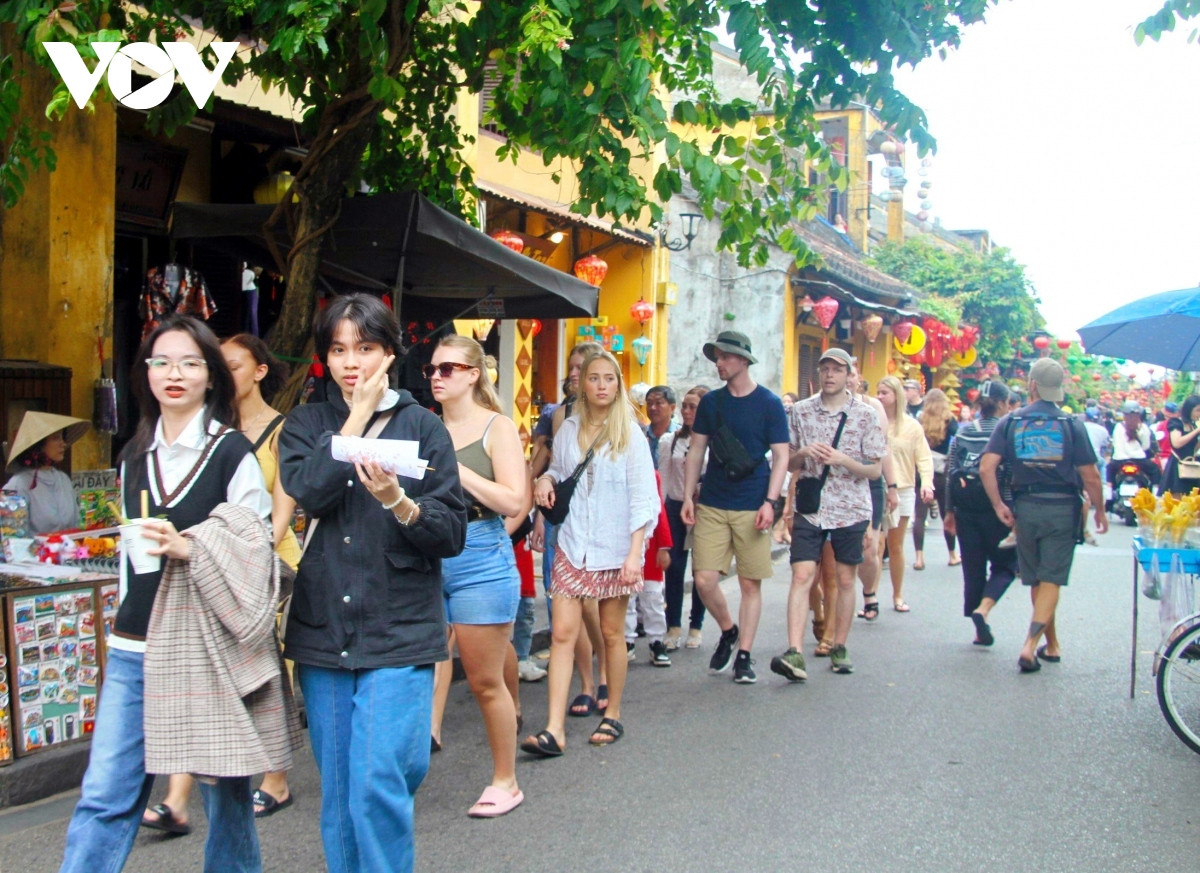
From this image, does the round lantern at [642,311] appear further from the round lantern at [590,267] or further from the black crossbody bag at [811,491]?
the black crossbody bag at [811,491]

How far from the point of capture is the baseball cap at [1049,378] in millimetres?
7189

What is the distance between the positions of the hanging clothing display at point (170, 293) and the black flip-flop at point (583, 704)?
12.2 ft

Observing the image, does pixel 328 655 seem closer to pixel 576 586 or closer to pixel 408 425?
pixel 408 425

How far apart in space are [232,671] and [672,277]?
16.2m

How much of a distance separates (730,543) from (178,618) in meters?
4.27

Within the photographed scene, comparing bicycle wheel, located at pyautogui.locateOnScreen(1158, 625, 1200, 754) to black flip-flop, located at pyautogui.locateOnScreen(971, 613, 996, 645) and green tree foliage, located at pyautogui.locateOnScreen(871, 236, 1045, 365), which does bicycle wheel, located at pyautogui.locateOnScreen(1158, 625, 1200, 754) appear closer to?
black flip-flop, located at pyautogui.locateOnScreen(971, 613, 996, 645)

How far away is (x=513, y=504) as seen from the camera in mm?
4203

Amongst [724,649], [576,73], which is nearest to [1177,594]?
[724,649]

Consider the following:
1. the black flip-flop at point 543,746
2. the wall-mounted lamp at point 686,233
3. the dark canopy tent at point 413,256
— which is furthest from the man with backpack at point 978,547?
the wall-mounted lamp at point 686,233

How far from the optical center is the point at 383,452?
278cm

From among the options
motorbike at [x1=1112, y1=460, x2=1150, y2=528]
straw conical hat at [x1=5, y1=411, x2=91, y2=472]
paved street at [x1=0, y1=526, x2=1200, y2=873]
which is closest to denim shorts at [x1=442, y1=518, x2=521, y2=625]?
paved street at [x1=0, y1=526, x2=1200, y2=873]

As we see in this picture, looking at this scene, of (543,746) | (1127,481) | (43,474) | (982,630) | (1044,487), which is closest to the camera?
(543,746)

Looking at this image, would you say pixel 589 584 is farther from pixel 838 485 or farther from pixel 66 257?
pixel 66 257

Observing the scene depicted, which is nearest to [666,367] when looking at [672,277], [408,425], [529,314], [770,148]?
[672,277]
